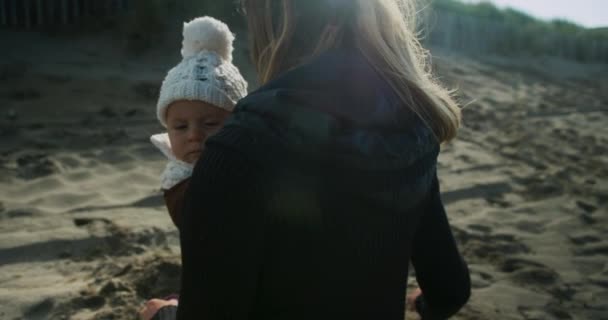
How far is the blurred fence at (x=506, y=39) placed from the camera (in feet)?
39.5

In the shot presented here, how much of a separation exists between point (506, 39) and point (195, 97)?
12552 millimetres

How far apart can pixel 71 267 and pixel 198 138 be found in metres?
1.43

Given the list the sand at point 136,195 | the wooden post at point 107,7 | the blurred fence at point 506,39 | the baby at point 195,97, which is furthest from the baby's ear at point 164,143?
the blurred fence at point 506,39

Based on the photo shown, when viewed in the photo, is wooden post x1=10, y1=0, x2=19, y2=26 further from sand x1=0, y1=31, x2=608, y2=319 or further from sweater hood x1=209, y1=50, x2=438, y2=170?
sweater hood x1=209, y1=50, x2=438, y2=170

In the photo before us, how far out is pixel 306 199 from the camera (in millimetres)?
1086

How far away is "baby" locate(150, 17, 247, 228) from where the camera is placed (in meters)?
1.98

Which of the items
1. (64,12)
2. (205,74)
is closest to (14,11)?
(64,12)

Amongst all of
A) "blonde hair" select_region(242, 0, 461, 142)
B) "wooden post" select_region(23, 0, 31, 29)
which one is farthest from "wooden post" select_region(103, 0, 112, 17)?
"blonde hair" select_region(242, 0, 461, 142)

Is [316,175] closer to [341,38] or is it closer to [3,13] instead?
[341,38]

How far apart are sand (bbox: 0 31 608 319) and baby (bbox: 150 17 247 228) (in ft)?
3.40

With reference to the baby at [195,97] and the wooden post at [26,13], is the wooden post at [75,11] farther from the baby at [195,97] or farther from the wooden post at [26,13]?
the baby at [195,97]

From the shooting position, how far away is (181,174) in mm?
1960

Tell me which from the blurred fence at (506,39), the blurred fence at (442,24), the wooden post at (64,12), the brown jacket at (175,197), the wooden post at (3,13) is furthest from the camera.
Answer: the blurred fence at (506,39)

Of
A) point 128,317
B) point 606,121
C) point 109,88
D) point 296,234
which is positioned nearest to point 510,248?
point 128,317
